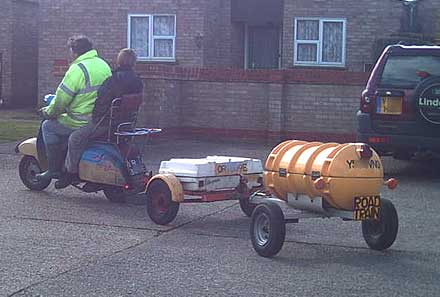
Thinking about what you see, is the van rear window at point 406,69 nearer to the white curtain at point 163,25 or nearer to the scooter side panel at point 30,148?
the scooter side panel at point 30,148

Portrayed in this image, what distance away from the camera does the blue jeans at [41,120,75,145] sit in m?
11.4

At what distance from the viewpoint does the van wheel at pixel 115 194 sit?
438 inches

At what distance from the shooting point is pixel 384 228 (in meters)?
8.55

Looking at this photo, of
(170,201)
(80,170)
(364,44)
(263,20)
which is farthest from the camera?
(263,20)

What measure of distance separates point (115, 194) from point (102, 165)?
1.74 feet

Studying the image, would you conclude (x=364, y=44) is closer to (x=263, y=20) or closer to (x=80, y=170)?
(x=263, y=20)

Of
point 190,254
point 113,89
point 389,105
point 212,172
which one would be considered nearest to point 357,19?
point 389,105

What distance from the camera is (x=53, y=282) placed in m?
7.29

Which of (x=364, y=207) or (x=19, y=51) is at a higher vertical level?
(x=19, y=51)

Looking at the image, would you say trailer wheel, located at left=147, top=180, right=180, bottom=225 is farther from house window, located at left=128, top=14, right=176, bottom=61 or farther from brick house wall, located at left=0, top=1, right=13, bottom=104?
brick house wall, located at left=0, top=1, right=13, bottom=104

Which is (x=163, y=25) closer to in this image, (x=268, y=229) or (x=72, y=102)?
(x=72, y=102)

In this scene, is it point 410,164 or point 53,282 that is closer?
point 53,282

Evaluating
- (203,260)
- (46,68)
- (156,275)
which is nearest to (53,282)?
(156,275)

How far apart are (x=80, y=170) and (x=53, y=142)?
62 centimetres
